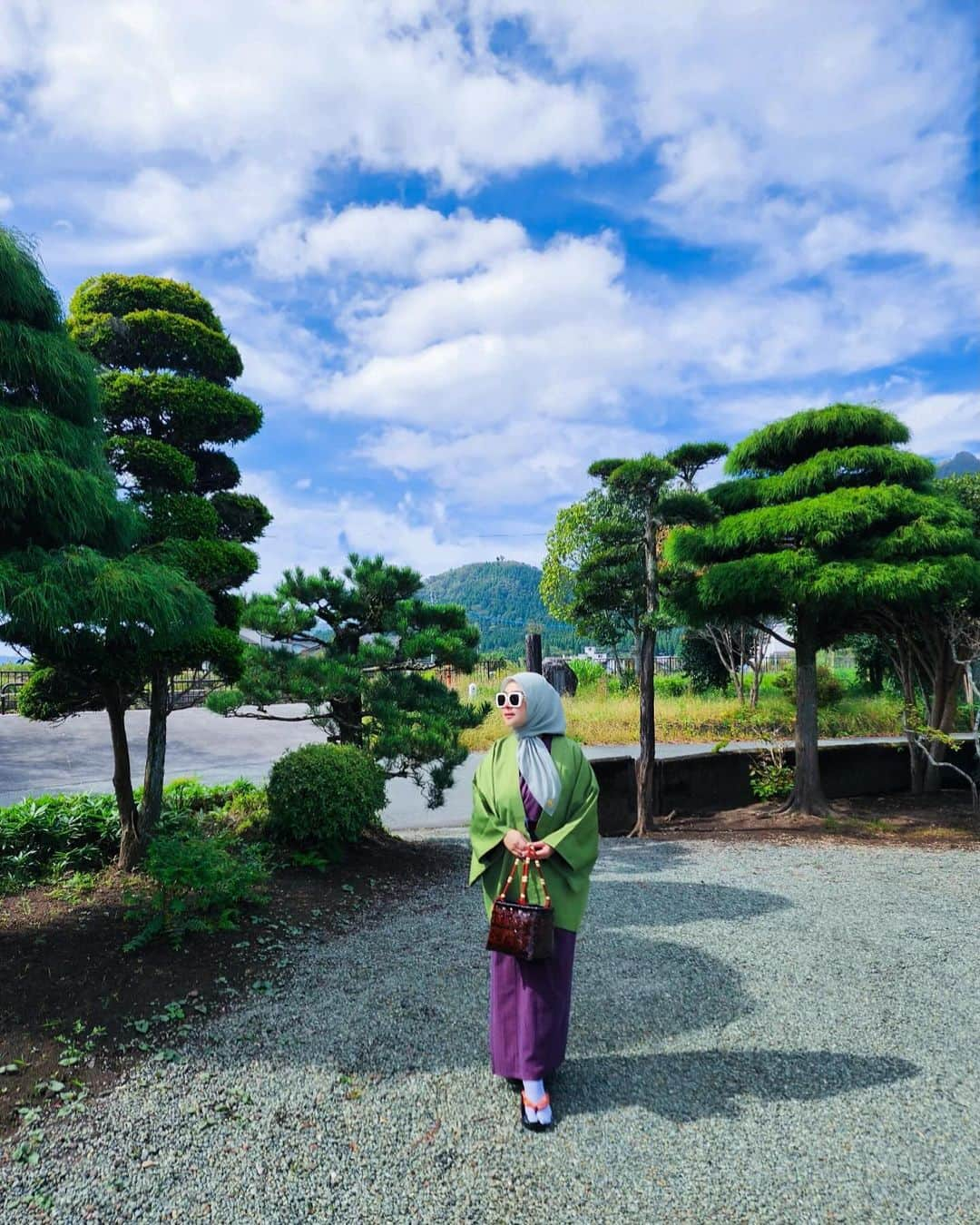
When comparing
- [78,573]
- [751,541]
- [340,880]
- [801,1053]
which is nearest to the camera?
[801,1053]

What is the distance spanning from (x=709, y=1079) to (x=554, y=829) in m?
1.13

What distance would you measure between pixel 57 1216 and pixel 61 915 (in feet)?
7.66

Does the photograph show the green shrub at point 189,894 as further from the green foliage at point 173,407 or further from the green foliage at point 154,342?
the green foliage at point 154,342

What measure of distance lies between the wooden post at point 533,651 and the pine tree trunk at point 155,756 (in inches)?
125

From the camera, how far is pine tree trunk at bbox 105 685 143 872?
195 inches

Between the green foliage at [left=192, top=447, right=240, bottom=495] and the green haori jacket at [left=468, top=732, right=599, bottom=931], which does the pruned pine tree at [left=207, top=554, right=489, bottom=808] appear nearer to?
the green foliage at [left=192, top=447, right=240, bottom=495]

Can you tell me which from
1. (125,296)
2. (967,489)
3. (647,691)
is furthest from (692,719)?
(125,296)

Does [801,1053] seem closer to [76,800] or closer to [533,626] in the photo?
[533,626]

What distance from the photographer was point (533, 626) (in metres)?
6.84

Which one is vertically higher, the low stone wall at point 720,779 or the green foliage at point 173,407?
the green foliage at point 173,407

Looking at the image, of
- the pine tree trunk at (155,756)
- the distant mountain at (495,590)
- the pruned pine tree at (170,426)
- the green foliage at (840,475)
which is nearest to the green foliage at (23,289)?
the pruned pine tree at (170,426)

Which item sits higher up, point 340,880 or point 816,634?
point 816,634

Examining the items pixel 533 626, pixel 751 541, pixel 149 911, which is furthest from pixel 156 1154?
pixel 751 541

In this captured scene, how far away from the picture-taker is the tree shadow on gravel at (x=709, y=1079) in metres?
2.64
